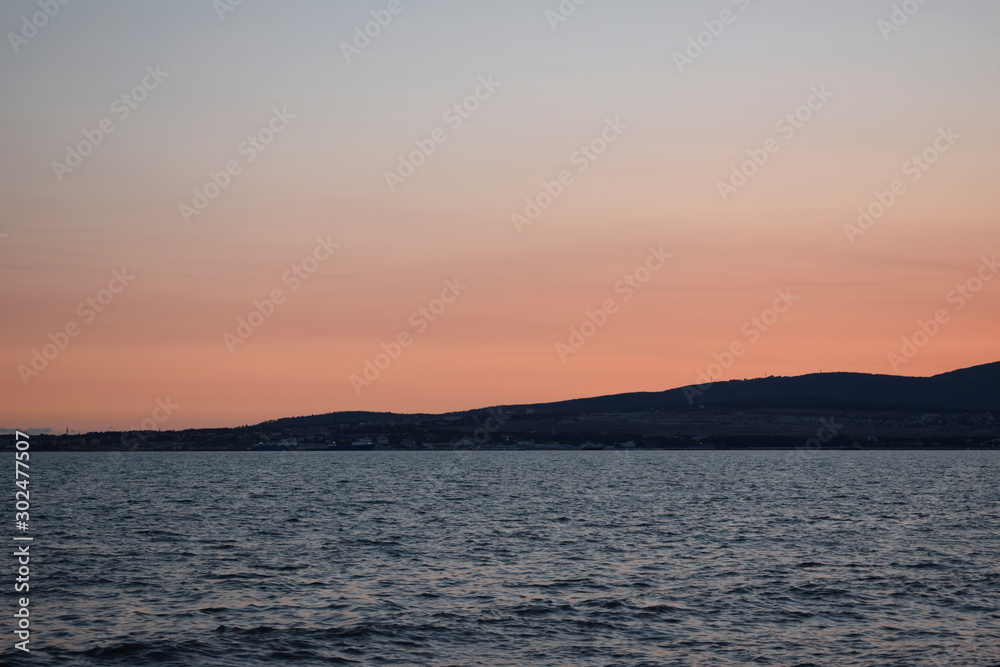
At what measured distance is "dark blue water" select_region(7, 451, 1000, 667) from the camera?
35.6 meters

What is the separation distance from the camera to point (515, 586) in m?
48.0

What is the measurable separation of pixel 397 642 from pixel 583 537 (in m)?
34.0

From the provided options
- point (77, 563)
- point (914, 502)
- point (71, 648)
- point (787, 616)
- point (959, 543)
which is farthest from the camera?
point (914, 502)

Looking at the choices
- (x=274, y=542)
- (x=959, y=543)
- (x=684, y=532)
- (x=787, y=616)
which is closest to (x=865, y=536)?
(x=959, y=543)

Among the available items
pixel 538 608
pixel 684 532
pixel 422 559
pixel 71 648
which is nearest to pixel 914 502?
pixel 684 532

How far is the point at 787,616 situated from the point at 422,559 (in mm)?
24022

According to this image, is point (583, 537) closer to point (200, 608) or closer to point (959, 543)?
point (959, 543)

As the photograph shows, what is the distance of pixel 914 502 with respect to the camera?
105 meters

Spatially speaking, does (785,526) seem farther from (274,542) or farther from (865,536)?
(274,542)

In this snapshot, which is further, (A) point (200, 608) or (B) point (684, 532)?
(B) point (684, 532)

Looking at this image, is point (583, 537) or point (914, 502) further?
point (914, 502)

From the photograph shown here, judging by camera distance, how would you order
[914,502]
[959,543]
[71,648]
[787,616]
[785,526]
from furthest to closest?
[914,502]
[785,526]
[959,543]
[787,616]
[71,648]

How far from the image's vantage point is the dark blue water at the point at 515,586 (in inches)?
1400

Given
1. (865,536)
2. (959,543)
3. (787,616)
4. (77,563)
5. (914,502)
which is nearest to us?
(787,616)
